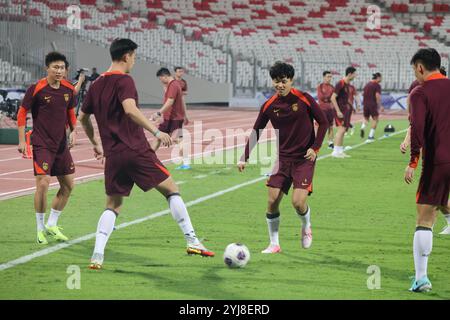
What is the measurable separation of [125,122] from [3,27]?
87.9 feet

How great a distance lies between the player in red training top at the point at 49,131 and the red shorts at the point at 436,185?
455 centimetres

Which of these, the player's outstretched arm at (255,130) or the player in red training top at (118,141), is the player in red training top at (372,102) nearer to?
the player's outstretched arm at (255,130)

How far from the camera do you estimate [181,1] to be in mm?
54406

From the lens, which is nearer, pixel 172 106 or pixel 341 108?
pixel 172 106

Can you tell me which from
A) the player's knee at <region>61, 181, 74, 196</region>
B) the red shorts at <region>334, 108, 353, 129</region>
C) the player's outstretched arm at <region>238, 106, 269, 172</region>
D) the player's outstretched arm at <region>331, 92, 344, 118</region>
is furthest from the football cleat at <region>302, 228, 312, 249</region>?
the red shorts at <region>334, 108, 353, 129</region>

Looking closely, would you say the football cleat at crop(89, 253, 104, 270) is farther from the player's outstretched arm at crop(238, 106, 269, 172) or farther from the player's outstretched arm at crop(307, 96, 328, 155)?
the player's outstretched arm at crop(307, 96, 328, 155)

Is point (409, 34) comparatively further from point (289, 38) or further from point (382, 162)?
point (382, 162)

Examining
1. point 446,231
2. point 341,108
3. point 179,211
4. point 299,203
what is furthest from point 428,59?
point 341,108

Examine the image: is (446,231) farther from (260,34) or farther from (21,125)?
(260,34)

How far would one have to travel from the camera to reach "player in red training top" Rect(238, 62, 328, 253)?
996 cm

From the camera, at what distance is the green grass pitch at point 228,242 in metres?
8.10

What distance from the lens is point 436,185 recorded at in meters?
7.95

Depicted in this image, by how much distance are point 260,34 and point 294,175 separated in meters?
42.7

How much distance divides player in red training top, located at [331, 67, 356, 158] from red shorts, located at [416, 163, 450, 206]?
14.5m
